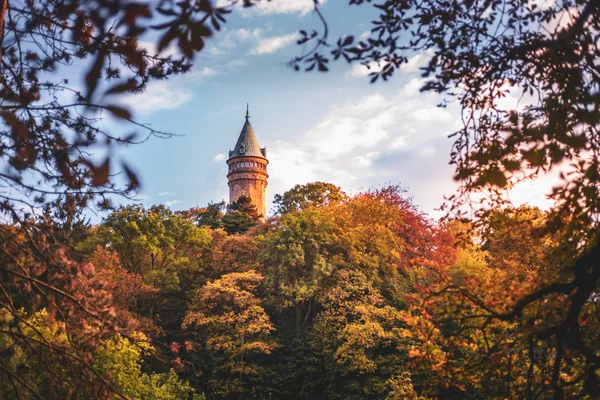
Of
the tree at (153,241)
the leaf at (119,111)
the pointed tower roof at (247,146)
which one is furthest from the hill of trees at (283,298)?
the pointed tower roof at (247,146)

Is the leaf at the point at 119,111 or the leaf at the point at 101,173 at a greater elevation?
the leaf at the point at 119,111

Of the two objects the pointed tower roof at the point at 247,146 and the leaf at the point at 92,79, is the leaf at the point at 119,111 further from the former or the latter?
the pointed tower roof at the point at 247,146

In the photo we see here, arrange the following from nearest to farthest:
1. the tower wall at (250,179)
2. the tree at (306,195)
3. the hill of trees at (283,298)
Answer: the hill of trees at (283,298)
the tree at (306,195)
the tower wall at (250,179)

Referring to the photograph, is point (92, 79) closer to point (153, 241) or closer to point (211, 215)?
point (153, 241)

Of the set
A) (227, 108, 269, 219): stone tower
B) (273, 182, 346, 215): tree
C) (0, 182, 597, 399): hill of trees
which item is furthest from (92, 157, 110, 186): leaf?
(227, 108, 269, 219): stone tower

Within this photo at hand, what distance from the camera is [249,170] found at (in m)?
57.8

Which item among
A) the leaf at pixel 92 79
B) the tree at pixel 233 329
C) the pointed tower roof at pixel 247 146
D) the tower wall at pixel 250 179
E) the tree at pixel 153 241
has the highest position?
the pointed tower roof at pixel 247 146

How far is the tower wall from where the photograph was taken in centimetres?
5766

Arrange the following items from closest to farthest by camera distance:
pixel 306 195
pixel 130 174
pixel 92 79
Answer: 1. pixel 92 79
2. pixel 130 174
3. pixel 306 195

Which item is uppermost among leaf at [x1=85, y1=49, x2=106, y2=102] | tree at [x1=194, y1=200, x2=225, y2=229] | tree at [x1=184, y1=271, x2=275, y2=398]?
tree at [x1=194, y1=200, x2=225, y2=229]

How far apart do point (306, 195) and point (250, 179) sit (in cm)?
2403

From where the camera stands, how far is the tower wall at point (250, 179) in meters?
57.7

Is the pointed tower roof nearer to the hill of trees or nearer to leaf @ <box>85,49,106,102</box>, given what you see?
the hill of trees

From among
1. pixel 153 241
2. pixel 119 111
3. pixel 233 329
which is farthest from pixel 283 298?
pixel 119 111
